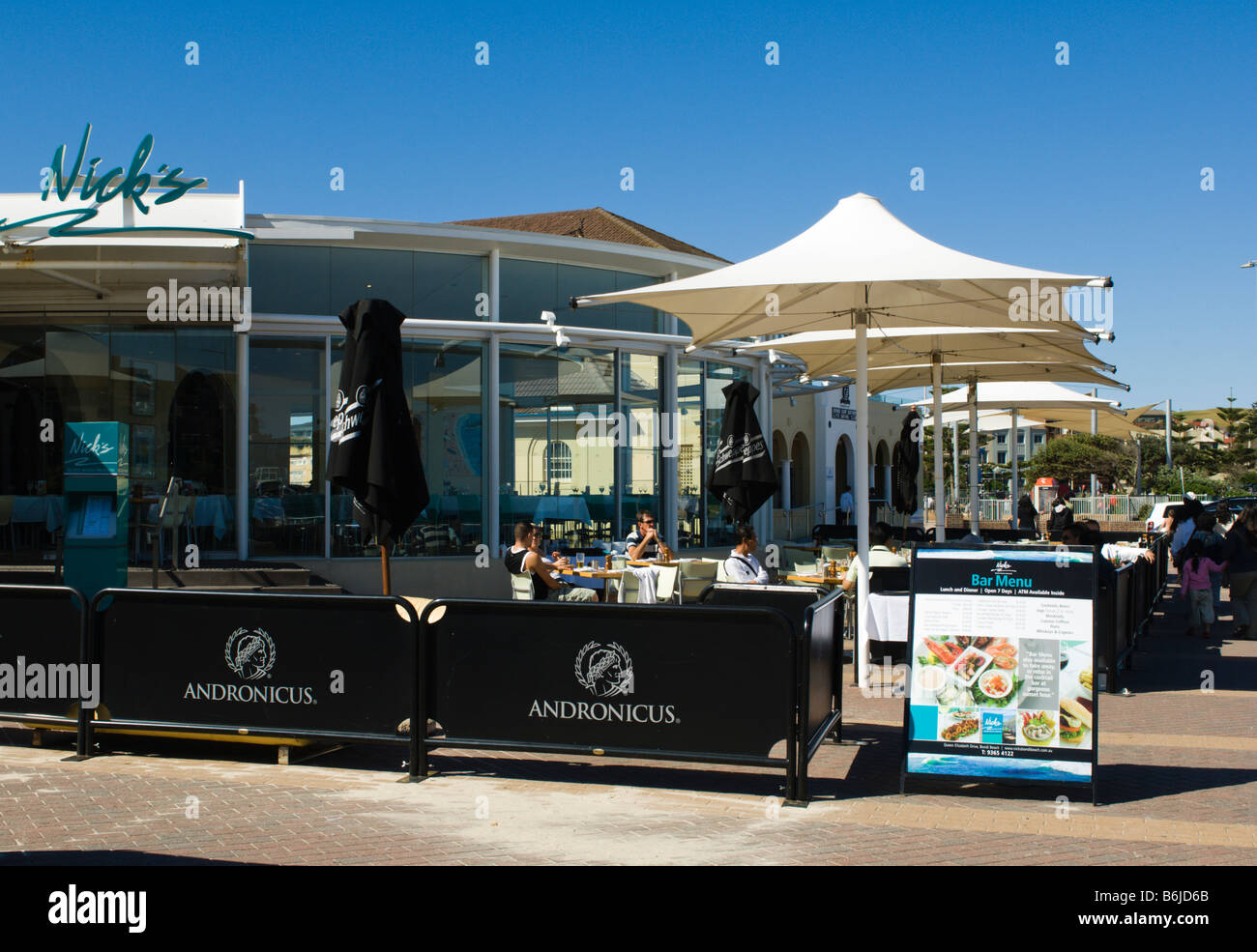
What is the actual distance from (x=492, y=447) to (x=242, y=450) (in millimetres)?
3591

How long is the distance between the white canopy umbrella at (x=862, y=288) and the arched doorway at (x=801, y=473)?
76.6ft

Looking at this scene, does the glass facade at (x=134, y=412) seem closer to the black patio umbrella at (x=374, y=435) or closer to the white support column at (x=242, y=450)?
the white support column at (x=242, y=450)

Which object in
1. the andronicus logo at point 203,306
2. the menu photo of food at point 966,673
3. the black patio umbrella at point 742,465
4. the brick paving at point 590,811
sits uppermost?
the andronicus logo at point 203,306

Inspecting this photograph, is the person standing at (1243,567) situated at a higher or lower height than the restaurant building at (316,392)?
lower

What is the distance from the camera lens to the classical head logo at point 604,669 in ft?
21.5

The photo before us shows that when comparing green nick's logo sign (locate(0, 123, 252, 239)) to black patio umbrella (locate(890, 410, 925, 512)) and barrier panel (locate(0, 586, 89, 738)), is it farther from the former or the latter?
black patio umbrella (locate(890, 410, 925, 512))

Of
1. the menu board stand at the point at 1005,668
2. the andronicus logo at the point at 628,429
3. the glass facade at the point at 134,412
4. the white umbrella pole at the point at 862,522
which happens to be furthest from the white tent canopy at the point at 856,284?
the glass facade at the point at 134,412

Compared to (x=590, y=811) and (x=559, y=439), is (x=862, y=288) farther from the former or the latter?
(x=559, y=439)

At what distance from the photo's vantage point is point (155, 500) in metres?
15.0

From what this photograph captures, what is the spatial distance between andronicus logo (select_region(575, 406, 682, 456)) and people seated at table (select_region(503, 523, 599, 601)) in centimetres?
534

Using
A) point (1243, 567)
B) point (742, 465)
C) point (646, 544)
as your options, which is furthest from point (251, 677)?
point (1243, 567)

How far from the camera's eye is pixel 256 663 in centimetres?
711
